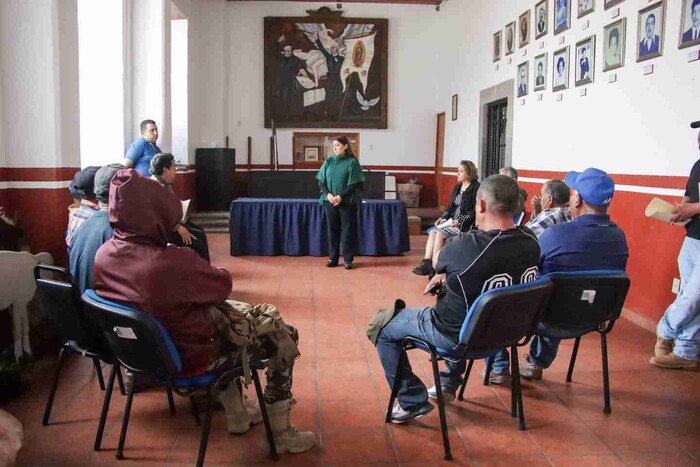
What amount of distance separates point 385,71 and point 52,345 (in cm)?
919

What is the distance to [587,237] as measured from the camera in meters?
2.85

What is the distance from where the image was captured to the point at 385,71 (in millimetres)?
11664

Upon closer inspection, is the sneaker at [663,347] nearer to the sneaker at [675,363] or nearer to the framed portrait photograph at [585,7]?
the sneaker at [675,363]

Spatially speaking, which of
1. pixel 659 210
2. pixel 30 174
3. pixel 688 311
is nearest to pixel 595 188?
pixel 659 210

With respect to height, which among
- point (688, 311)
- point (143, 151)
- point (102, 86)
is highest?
point (102, 86)

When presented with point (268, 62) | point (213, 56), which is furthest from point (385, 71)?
point (213, 56)

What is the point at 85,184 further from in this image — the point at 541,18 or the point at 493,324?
the point at 541,18

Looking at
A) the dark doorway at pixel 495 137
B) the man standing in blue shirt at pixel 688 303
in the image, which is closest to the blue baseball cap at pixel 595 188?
the man standing in blue shirt at pixel 688 303

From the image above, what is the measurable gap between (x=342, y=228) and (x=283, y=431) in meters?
4.10

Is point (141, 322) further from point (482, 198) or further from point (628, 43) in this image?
point (628, 43)

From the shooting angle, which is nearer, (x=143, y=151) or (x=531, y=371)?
(x=531, y=371)

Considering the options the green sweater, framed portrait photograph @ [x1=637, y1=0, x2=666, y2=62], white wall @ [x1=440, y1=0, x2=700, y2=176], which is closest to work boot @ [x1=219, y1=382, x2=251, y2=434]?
white wall @ [x1=440, y1=0, x2=700, y2=176]

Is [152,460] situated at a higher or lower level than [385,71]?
lower

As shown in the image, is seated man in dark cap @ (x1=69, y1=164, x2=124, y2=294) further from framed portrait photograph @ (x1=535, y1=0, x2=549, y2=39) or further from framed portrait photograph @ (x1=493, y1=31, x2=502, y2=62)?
framed portrait photograph @ (x1=493, y1=31, x2=502, y2=62)
